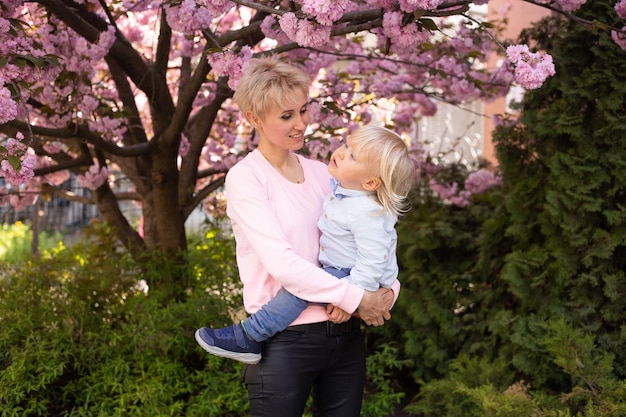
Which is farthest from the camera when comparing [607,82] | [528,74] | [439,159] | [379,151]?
[439,159]

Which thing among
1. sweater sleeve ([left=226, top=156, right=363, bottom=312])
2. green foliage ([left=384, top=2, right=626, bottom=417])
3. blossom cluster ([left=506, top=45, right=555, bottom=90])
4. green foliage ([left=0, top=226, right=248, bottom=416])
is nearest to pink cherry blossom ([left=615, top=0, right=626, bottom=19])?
green foliage ([left=384, top=2, right=626, bottom=417])

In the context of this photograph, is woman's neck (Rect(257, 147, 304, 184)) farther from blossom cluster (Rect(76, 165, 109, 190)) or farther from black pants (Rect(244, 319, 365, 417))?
blossom cluster (Rect(76, 165, 109, 190))

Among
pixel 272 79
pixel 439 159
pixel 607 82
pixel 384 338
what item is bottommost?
pixel 384 338

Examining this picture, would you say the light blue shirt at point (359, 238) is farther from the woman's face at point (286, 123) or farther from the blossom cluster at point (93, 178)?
the blossom cluster at point (93, 178)

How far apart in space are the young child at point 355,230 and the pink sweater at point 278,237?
1.9 inches

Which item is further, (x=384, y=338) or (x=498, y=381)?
(x=384, y=338)

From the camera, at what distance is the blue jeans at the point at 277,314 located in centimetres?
211

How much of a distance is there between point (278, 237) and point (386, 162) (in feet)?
1.25

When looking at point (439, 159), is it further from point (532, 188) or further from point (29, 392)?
point (29, 392)

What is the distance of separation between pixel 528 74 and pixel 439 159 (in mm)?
2465

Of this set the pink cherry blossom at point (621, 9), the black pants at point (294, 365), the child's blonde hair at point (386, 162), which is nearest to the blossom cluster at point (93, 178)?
the black pants at point (294, 365)

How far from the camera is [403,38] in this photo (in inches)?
103

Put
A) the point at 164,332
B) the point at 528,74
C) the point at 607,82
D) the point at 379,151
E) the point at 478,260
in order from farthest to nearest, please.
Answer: the point at 478,260, the point at 164,332, the point at 607,82, the point at 528,74, the point at 379,151

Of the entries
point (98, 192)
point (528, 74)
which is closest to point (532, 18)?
point (98, 192)
